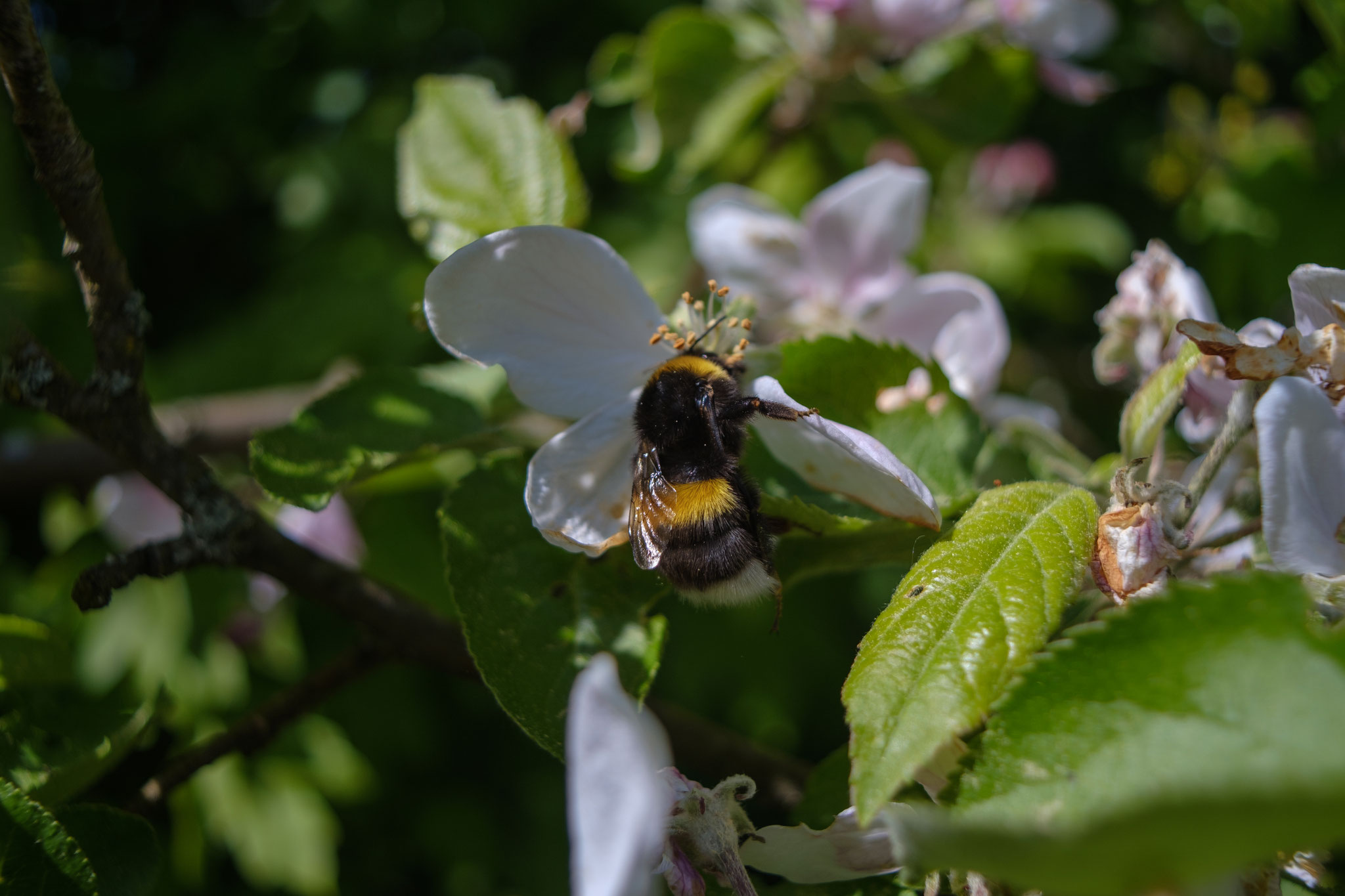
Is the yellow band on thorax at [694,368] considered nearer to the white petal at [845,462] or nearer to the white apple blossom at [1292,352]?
the white petal at [845,462]

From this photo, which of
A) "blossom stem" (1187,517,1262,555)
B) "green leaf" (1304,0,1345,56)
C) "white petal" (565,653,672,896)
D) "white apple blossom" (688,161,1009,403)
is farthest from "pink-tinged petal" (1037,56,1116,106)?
"white petal" (565,653,672,896)

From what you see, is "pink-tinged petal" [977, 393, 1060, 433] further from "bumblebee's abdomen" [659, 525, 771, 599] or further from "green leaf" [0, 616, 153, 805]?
"green leaf" [0, 616, 153, 805]

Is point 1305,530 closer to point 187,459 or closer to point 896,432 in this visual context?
point 896,432

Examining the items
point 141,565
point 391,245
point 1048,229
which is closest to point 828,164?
point 1048,229

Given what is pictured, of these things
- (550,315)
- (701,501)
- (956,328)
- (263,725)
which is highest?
(550,315)

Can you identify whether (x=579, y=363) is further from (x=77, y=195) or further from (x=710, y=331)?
(x=77, y=195)

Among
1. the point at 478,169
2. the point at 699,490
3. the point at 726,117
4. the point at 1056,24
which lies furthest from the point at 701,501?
the point at 1056,24

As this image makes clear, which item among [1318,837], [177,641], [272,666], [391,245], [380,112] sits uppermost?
[1318,837]

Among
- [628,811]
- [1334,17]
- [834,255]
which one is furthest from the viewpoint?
[834,255]
